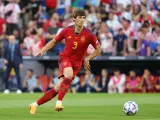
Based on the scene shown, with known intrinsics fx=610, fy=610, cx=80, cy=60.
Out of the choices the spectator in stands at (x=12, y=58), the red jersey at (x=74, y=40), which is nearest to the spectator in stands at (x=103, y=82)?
the spectator in stands at (x=12, y=58)

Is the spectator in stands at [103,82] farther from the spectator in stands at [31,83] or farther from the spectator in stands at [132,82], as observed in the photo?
the spectator in stands at [31,83]

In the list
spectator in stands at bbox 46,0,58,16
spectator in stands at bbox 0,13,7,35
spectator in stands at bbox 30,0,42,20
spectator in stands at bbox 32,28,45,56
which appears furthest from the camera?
spectator in stands at bbox 46,0,58,16

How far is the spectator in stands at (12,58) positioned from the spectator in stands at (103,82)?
308cm

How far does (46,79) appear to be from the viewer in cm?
2369

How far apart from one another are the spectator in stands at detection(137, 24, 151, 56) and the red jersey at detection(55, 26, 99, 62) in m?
Answer: 10.9

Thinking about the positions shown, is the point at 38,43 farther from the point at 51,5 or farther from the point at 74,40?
the point at 74,40

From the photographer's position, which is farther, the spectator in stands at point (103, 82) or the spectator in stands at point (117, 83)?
the spectator in stands at point (103, 82)

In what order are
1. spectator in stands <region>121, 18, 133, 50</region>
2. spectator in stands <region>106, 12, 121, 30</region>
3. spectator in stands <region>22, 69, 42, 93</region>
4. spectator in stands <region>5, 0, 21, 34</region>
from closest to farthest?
spectator in stands <region>121, 18, 133, 50</region> < spectator in stands <region>22, 69, 42, 93</region> < spectator in stands <region>106, 12, 121, 30</region> < spectator in stands <region>5, 0, 21, 34</region>

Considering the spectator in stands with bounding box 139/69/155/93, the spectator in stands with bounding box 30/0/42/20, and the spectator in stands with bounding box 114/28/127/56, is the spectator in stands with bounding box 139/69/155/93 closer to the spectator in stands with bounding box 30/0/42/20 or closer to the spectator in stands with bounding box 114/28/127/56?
the spectator in stands with bounding box 114/28/127/56

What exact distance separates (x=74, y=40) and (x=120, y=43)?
11159 millimetres

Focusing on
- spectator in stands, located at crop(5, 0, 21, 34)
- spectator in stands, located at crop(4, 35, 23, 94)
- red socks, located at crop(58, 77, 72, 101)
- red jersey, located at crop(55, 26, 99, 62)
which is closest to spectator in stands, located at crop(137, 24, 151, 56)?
spectator in stands, located at crop(4, 35, 23, 94)

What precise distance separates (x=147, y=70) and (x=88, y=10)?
395 cm

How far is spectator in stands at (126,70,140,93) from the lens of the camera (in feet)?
75.5

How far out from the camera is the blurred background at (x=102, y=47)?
23172 millimetres
